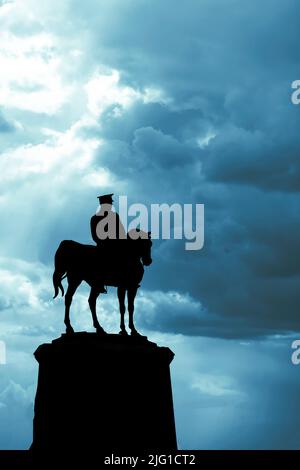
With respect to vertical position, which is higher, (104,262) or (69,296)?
(104,262)

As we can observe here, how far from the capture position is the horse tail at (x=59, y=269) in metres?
21.7

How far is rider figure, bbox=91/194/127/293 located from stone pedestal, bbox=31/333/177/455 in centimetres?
175

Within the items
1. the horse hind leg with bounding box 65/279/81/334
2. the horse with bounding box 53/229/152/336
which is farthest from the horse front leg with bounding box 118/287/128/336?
the horse hind leg with bounding box 65/279/81/334

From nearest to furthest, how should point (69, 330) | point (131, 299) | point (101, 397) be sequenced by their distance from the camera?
point (101, 397), point (69, 330), point (131, 299)

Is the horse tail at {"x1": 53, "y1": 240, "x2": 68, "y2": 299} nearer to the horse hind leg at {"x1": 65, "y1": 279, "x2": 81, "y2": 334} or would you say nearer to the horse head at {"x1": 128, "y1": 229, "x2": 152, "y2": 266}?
the horse hind leg at {"x1": 65, "y1": 279, "x2": 81, "y2": 334}

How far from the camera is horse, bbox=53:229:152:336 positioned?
71.0 feet

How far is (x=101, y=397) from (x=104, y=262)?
3460 millimetres

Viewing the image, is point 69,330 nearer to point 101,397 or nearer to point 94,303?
point 94,303

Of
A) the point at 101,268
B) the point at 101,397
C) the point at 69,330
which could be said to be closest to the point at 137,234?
the point at 101,268

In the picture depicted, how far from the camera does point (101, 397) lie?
20719 mm

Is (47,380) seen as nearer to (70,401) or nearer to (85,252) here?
(70,401)

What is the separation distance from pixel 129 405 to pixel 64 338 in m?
2.36
